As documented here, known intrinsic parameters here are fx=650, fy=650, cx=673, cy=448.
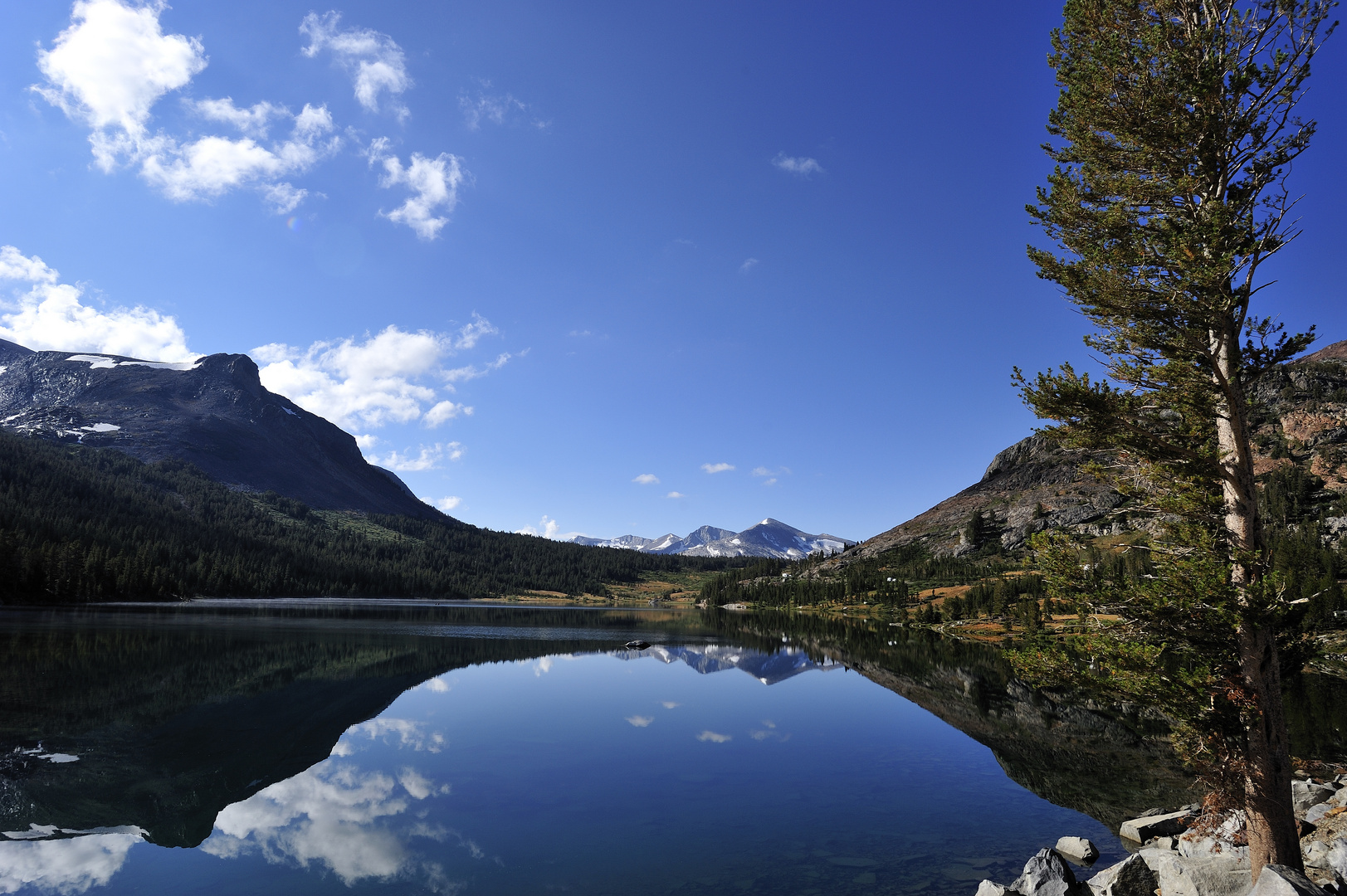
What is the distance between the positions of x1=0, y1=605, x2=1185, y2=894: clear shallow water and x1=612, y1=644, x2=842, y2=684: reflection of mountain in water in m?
12.7

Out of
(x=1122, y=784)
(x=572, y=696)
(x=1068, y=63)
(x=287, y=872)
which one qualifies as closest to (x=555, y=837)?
(x=287, y=872)

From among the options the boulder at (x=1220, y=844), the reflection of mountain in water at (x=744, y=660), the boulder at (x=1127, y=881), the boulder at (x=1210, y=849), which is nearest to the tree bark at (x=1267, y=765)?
the boulder at (x=1220, y=844)

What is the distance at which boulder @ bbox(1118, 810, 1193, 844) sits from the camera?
19047mm

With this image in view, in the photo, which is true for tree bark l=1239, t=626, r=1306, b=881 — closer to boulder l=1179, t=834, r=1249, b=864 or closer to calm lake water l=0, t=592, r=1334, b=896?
boulder l=1179, t=834, r=1249, b=864

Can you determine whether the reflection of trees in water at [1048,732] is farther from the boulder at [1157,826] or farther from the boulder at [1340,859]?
the boulder at [1340,859]

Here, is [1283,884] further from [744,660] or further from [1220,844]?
[744,660]

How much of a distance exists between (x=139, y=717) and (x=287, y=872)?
21591 millimetres

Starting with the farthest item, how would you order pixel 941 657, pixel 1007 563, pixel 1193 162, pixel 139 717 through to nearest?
pixel 1007 563, pixel 941 657, pixel 139 717, pixel 1193 162

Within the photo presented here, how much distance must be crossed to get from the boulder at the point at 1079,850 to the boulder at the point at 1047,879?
3509mm

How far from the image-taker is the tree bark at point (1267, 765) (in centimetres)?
1216

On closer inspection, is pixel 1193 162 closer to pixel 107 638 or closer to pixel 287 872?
pixel 287 872

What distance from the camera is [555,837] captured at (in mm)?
18328

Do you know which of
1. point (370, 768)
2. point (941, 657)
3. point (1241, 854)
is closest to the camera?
point (1241, 854)

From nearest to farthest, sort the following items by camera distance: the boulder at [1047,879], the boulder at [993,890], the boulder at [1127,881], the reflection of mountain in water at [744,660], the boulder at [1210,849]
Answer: the boulder at [1210,849]
the boulder at [993,890]
the boulder at [1127,881]
the boulder at [1047,879]
the reflection of mountain in water at [744,660]
